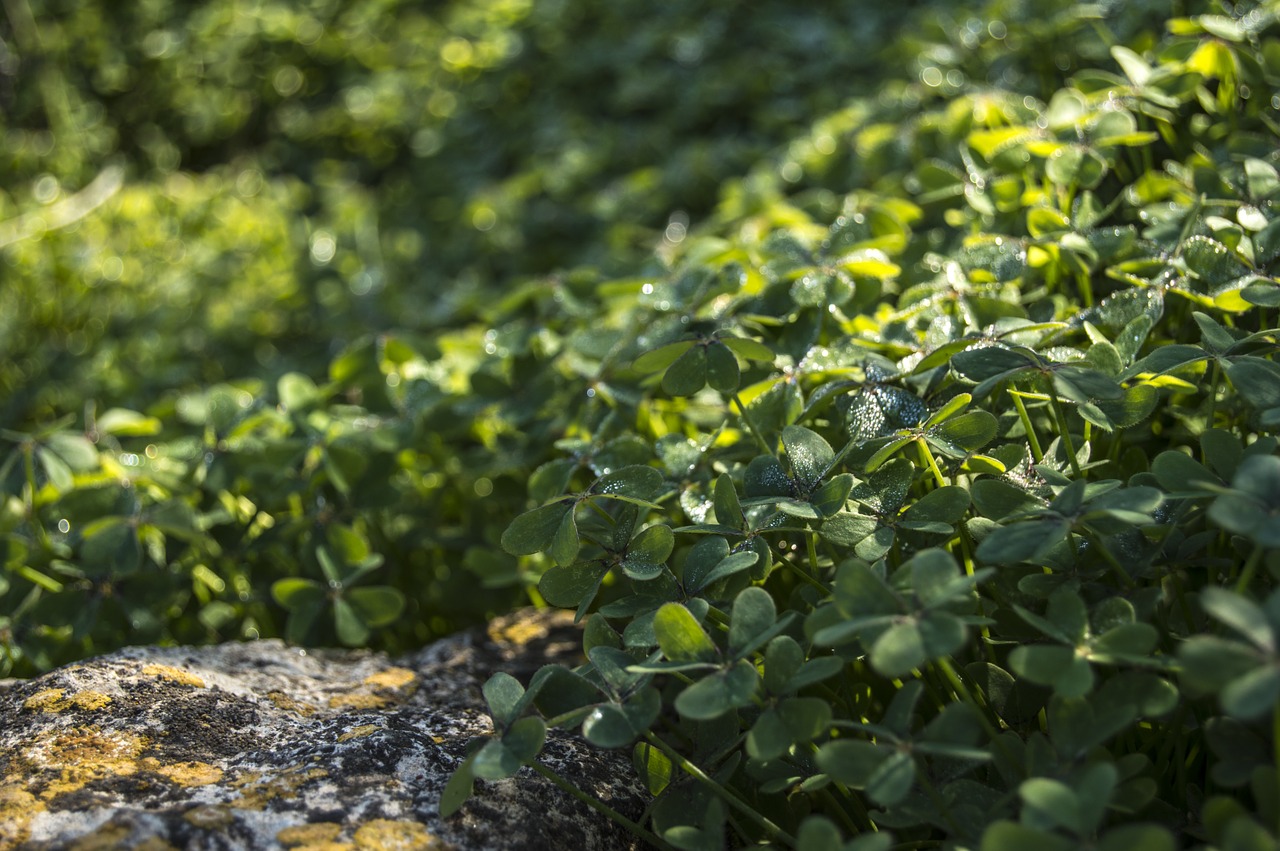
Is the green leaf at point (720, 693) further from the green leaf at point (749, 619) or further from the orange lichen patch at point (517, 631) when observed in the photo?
the orange lichen patch at point (517, 631)

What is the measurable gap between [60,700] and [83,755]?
5.2 inches

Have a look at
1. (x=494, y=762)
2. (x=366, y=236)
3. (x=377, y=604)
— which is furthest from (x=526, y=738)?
(x=366, y=236)

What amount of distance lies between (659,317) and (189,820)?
1082 mm

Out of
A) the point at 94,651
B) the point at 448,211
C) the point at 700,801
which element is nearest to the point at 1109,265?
the point at 700,801

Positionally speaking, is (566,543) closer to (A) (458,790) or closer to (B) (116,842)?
(A) (458,790)

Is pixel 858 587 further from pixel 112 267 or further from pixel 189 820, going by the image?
pixel 112 267

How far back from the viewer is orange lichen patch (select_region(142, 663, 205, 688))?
1.38 meters

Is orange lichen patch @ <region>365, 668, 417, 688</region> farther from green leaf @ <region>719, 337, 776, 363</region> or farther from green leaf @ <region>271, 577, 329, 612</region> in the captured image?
green leaf @ <region>719, 337, 776, 363</region>

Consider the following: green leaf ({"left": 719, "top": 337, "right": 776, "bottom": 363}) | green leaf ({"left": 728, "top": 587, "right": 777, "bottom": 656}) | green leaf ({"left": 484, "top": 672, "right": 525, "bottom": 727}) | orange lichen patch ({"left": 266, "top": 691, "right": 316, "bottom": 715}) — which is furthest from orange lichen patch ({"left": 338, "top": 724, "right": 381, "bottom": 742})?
green leaf ({"left": 719, "top": 337, "right": 776, "bottom": 363})

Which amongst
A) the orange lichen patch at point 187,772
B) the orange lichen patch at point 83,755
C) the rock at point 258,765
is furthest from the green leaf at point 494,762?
the orange lichen patch at point 83,755

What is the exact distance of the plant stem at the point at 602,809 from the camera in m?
1.12

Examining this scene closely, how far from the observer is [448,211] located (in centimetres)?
376

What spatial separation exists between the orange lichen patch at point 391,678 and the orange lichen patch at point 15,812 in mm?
470

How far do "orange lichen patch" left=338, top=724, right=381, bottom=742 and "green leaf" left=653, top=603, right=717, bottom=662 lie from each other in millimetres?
408
